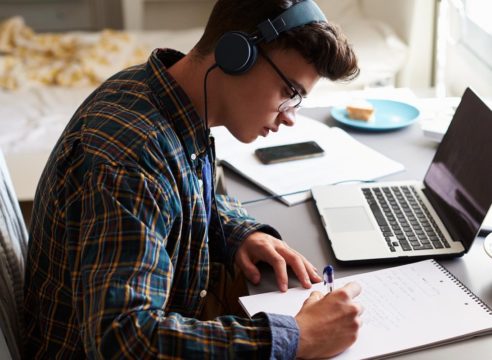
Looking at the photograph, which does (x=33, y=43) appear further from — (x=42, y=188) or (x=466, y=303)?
(x=466, y=303)

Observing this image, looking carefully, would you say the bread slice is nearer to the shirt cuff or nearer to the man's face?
the man's face

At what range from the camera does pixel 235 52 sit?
918mm

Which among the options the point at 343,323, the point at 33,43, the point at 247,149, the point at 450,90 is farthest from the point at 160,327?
the point at 33,43

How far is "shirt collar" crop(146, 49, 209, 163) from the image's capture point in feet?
3.18

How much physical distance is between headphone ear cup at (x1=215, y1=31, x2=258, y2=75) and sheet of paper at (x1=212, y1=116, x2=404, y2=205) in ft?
1.28

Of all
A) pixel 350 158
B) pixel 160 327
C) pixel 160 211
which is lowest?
pixel 350 158

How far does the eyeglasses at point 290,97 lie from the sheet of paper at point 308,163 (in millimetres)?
268

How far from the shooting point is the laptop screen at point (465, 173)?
3.35ft

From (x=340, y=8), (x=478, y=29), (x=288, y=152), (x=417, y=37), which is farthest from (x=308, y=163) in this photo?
(x=340, y=8)

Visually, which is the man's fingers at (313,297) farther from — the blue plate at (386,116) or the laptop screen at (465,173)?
the blue plate at (386,116)

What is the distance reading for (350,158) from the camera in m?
1.42

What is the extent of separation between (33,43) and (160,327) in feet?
8.52

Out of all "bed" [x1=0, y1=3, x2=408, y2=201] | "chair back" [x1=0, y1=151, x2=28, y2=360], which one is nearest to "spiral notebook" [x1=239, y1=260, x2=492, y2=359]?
"chair back" [x1=0, y1=151, x2=28, y2=360]

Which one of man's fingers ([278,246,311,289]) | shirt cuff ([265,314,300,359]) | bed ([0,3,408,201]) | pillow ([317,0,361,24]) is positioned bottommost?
bed ([0,3,408,201])
